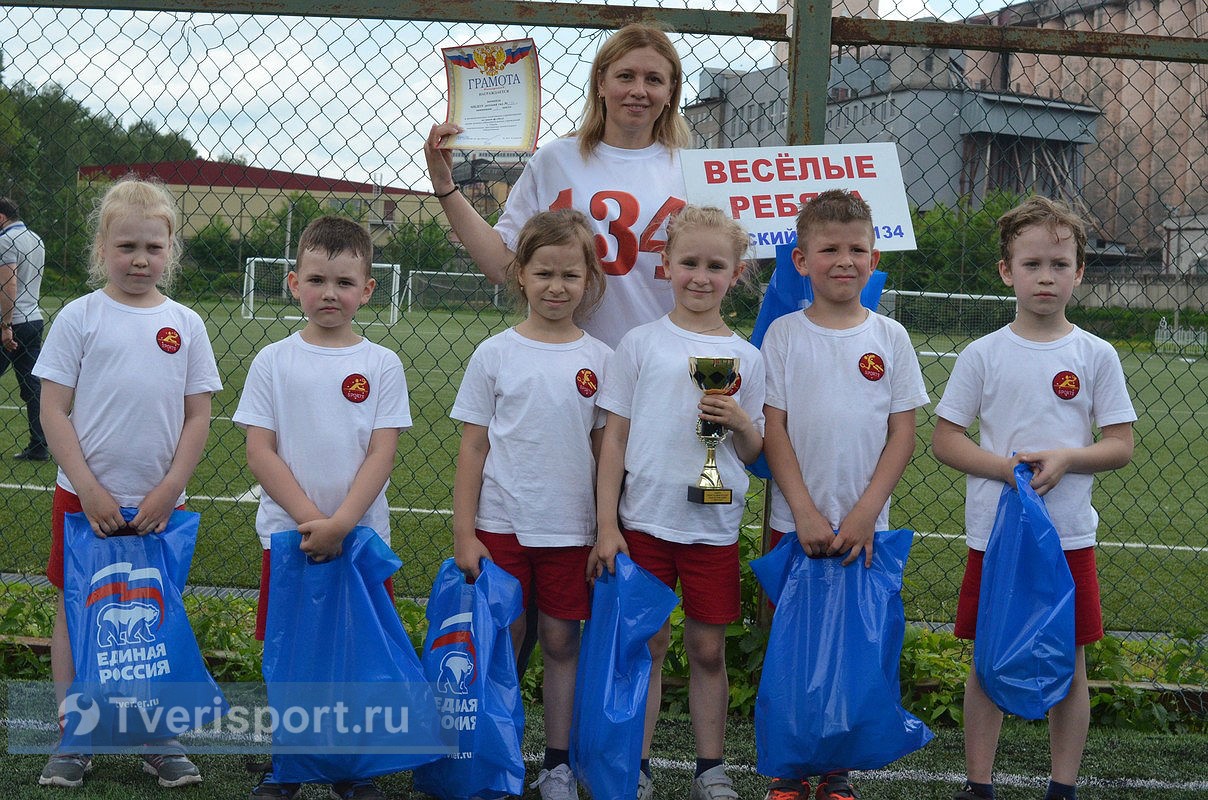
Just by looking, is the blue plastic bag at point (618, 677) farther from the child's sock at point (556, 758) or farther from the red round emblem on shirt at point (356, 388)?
the red round emblem on shirt at point (356, 388)

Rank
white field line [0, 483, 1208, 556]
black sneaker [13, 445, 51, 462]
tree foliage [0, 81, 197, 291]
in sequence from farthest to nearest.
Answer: black sneaker [13, 445, 51, 462] < white field line [0, 483, 1208, 556] < tree foliage [0, 81, 197, 291]

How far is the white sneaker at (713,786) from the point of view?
106 inches

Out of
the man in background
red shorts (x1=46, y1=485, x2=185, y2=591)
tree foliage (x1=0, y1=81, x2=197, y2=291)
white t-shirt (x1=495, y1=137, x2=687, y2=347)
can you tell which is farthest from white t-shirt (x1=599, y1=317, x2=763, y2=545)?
the man in background

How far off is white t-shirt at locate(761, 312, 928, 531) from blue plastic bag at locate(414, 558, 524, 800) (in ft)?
2.48

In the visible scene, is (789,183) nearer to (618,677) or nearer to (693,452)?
(693,452)

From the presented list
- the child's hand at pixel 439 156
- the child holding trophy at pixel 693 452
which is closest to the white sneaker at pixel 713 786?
the child holding trophy at pixel 693 452

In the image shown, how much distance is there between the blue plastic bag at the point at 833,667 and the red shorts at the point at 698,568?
0.09 metres

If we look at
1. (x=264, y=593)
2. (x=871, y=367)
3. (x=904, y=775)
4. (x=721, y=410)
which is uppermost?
(x=871, y=367)

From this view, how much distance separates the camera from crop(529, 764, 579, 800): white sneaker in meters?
2.67

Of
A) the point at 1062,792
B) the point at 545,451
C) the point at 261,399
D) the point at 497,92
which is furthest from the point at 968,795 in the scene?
the point at 497,92

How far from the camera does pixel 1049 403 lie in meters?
2.69

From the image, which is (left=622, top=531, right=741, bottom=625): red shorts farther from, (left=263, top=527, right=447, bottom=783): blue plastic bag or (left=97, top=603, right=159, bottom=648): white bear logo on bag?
(left=97, top=603, right=159, bottom=648): white bear logo on bag

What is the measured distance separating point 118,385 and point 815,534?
1708mm

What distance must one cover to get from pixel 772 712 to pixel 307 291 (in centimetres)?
149
